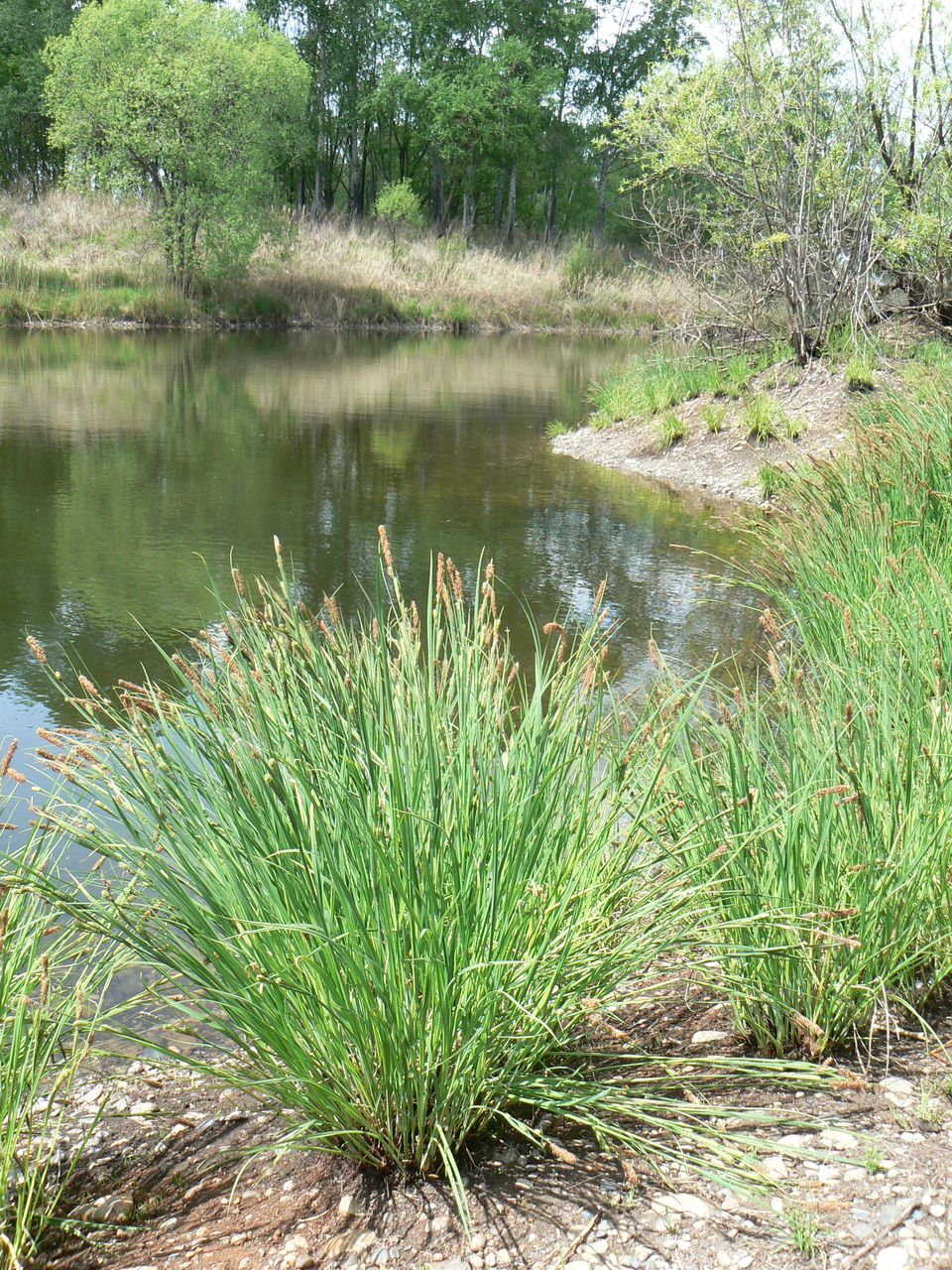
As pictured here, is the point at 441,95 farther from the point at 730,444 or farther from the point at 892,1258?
the point at 892,1258

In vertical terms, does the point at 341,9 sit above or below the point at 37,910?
above

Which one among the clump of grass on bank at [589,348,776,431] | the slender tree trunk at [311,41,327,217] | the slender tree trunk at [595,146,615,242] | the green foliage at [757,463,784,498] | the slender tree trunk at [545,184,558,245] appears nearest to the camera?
the green foliage at [757,463,784,498]

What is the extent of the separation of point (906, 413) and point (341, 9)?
157 feet

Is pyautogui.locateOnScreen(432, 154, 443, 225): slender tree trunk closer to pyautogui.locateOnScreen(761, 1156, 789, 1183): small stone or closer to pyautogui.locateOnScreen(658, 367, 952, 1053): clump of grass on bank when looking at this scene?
pyautogui.locateOnScreen(658, 367, 952, 1053): clump of grass on bank

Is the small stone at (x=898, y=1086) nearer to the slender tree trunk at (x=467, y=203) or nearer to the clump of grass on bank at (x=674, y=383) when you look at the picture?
the clump of grass on bank at (x=674, y=383)

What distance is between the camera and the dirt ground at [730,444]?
10273mm

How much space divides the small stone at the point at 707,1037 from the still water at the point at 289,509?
1.51 m

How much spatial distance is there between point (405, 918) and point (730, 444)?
32.4 ft

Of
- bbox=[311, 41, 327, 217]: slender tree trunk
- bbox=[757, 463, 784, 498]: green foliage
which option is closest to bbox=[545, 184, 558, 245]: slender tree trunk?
bbox=[311, 41, 327, 217]: slender tree trunk

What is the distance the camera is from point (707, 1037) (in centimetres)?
245

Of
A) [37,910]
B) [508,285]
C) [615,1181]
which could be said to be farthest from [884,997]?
[508,285]

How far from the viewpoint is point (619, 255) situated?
38.8m

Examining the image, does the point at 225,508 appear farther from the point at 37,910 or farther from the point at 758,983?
the point at 758,983

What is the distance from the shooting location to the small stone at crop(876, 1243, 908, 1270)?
1694mm
